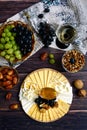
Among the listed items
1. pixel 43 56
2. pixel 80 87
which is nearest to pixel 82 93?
pixel 80 87

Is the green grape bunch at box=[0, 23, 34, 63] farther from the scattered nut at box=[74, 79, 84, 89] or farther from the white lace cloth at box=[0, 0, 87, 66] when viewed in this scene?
the scattered nut at box=[74, 79, 84, 89]

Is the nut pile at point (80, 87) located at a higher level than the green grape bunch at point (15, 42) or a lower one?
lower

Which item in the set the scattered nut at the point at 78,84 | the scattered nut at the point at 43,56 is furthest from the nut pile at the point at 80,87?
the scattered nut at the point at 43,56

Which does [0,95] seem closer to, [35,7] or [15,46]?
[15,46]

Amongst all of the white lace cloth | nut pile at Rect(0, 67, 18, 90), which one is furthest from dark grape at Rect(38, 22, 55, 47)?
nut pile at Rect(0, 67, 18, 90)

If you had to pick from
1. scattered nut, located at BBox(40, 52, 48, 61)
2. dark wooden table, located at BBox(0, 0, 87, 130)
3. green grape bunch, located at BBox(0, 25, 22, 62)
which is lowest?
dark wooden table, located at BBox(0, 0, 87, 130)

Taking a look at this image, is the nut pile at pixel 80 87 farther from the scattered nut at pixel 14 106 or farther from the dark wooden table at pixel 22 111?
the scattered nut at pixel 14 106

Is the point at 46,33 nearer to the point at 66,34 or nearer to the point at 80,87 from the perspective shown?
the point at 66,34
